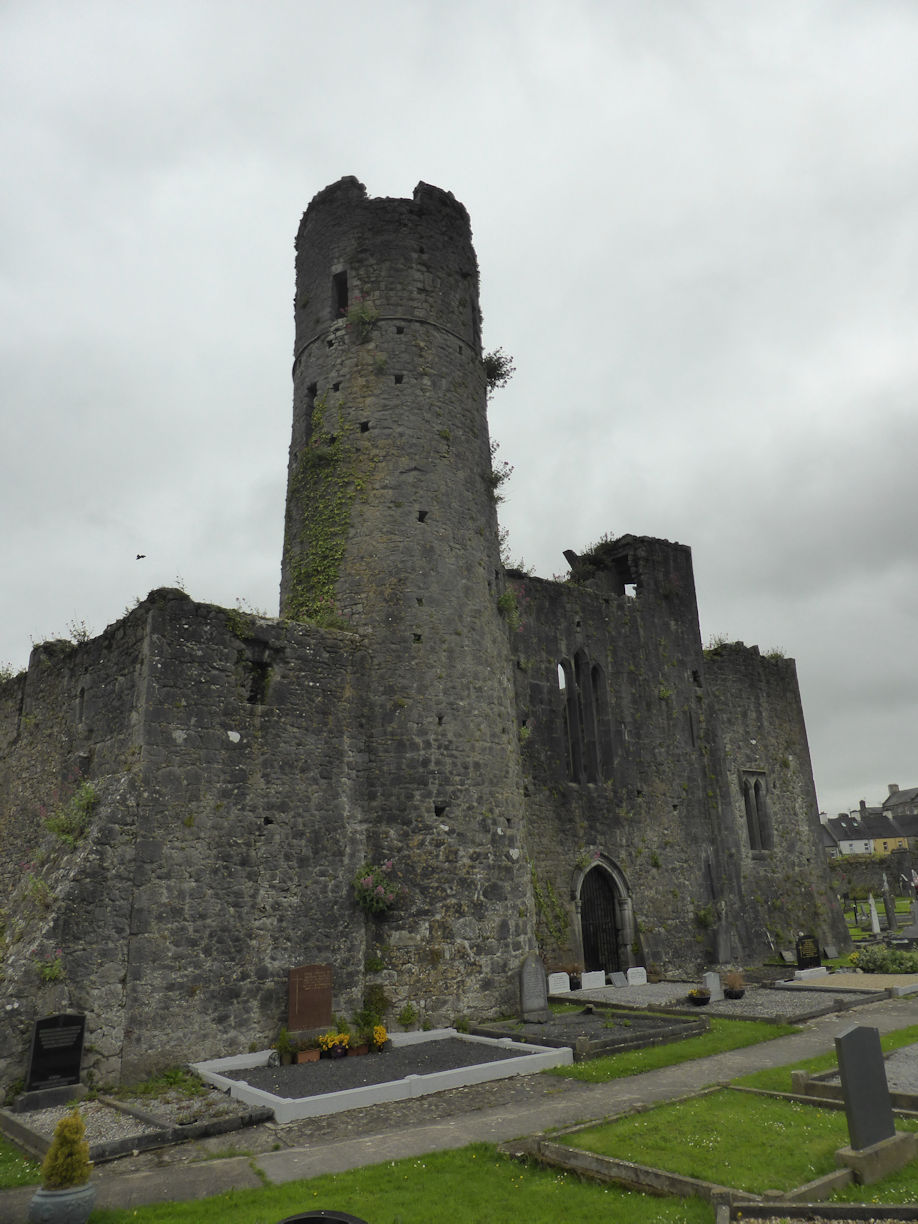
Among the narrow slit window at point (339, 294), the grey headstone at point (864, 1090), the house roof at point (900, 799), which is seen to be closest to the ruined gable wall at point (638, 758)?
the narrow slit window at point (339, 294)

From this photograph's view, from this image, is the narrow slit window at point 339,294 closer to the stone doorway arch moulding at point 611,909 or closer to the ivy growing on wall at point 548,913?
the ivy growing on wall at point 548,913

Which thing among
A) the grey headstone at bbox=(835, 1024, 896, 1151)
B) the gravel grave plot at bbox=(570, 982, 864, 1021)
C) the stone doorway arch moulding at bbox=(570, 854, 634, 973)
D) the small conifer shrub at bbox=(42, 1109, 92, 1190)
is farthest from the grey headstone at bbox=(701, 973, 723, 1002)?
the small conifer shrub at bbox=(42, 1109, 92, 1190)

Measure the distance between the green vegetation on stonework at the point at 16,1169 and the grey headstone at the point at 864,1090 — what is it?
23.6 ft

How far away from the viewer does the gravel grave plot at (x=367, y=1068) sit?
10.1 metres

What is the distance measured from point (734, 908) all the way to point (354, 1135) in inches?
686

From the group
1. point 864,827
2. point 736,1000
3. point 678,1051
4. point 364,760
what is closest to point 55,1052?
point 364,760

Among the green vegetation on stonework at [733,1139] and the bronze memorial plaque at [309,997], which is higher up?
the bronze memorial plaque at [309,997]

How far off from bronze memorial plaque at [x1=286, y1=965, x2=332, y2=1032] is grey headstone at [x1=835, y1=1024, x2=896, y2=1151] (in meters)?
7.74

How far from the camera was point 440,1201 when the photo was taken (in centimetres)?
669

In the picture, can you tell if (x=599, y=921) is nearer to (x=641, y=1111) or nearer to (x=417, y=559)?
(x=417, y=559)

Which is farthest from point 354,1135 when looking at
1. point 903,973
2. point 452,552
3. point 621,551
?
point 621,551

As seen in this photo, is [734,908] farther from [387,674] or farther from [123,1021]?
[123,1021]

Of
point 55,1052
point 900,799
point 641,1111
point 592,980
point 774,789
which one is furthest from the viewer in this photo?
point 900,799

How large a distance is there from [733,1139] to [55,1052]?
25.5 feet
